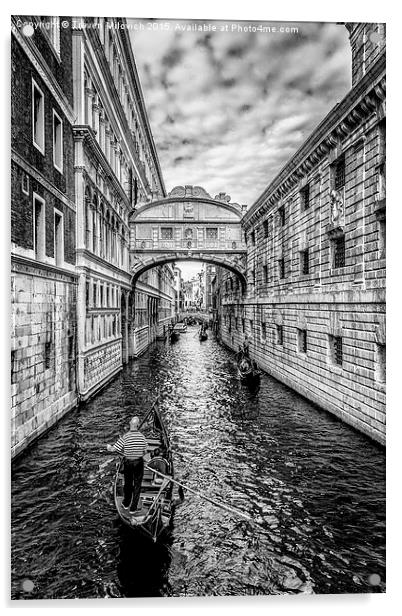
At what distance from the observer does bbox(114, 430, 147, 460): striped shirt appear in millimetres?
5996

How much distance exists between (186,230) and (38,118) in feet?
53.2

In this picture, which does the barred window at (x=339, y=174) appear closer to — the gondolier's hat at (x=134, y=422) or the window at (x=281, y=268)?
the window at (x=281, y=268)

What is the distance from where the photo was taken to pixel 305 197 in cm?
1545

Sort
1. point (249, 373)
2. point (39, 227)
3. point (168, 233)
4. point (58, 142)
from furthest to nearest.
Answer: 1. point (168, 233)
2. point (249, 373)
3. point (58, 142)
4. point (39, 227)

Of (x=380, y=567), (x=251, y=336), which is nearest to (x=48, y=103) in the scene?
(x=380, y=567)

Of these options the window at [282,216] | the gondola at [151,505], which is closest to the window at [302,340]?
the window at [282,216]

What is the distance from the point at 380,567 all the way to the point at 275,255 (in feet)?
49.1

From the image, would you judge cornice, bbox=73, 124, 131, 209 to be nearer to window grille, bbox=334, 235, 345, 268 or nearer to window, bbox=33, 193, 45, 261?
window, bbox=33, 193, 45, 261

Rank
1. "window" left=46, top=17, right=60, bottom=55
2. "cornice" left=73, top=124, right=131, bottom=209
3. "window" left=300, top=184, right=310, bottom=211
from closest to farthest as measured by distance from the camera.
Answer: "window" left=46, top=17, right=60, bottom=55
"cornice" left=73, top=124, right=131, bottom=209
"window" left=300, top=184, right=310, bottom=211

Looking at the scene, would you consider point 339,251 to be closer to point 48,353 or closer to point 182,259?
point 48,353

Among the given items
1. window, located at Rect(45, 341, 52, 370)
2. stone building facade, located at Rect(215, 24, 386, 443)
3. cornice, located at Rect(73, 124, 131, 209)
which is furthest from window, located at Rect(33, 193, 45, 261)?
stone building facade, located at Rect(215, 24, 386, 443)

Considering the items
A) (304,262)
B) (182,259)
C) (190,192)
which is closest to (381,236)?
(304,262)

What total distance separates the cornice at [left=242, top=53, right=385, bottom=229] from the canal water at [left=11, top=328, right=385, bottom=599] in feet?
24.2

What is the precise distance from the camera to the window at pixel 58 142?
10.6 metres
